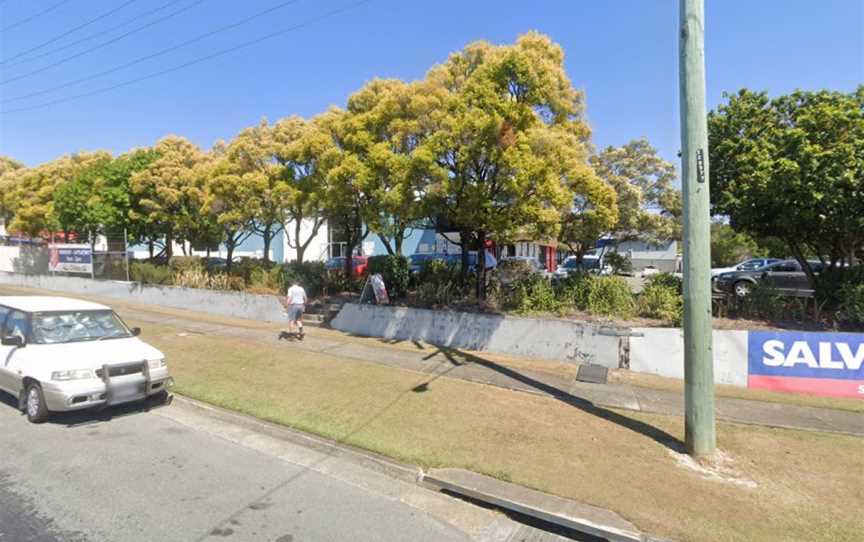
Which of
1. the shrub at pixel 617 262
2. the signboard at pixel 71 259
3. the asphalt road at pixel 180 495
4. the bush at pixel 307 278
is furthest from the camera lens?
the shrub at pixel 617 262

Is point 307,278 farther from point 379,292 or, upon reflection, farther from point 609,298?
point 609,298

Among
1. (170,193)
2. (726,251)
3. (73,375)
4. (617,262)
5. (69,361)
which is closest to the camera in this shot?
(73,375)

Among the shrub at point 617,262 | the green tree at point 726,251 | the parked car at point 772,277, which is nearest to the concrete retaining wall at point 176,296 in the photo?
the shrub at point 617,262

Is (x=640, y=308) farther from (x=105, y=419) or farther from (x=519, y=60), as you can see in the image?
(x=105, y=419)

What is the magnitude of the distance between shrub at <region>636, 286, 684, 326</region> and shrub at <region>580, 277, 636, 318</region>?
0.88ft

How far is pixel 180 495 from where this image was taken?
4176 mm

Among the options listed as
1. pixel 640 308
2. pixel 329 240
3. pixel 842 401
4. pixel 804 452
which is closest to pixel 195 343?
pixel 640 308

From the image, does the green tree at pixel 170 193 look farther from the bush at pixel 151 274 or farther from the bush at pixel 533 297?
the bush at pixel 533 297

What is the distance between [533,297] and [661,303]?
2991 mm

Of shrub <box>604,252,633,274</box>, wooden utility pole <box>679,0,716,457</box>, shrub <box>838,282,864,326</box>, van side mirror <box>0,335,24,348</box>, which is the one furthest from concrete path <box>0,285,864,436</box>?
shrub <box>604,252,633,274</box>

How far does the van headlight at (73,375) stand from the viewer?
563 cm

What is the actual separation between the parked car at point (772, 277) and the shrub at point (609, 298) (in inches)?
263

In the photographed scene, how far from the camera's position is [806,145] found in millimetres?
9562

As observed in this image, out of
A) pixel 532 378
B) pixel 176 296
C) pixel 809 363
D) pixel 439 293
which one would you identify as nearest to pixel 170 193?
pixel 176 296
